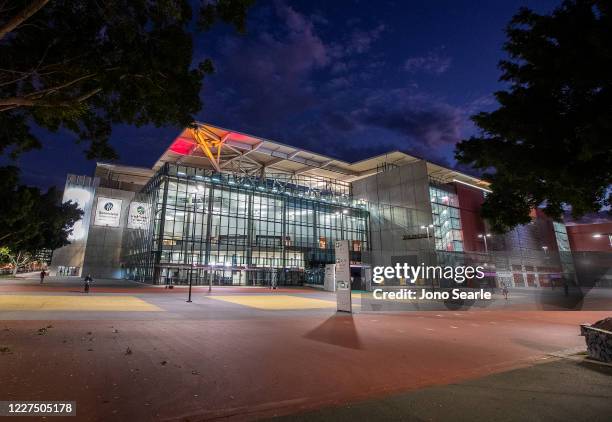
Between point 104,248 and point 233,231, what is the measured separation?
33823 mm

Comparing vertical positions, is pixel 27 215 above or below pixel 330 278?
above

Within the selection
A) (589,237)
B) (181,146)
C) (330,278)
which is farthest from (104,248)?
(589,237)

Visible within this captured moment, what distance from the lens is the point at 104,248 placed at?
63.6 meters

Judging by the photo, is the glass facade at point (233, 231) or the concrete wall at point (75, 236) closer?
the glass facade at point (233, 231)

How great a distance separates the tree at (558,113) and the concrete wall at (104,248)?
224 feet

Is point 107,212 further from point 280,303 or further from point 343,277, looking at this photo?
point 343,277

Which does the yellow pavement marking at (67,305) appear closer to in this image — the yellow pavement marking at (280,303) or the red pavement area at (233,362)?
the red pavement area at (233,362)

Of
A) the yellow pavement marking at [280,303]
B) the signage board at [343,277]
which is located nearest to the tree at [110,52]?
the signage board at [343,277]

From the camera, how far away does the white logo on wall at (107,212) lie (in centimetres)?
6291

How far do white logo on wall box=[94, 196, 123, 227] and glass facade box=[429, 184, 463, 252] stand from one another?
62.3 metres

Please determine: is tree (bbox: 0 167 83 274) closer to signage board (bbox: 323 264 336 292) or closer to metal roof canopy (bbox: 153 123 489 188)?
metal roof canopy (bbox: 153 123 489 188)

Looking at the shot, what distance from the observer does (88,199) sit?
63750 mm

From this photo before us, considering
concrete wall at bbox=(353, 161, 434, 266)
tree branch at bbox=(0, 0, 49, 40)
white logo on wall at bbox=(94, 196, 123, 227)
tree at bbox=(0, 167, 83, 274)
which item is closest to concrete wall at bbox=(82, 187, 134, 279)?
white logo on wall at bbox=(94, 196, 123, 227)

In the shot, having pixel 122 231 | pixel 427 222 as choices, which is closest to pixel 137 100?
pixel 427 222
